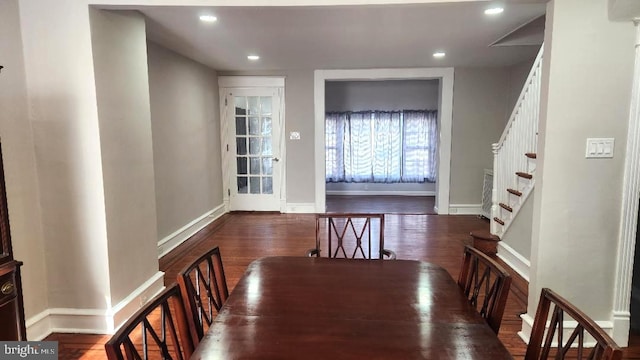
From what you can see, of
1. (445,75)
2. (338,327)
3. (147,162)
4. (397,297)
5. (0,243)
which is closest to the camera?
(338,327)

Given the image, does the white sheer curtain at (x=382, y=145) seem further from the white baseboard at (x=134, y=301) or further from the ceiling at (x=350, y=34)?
the white baseboard at (x=134, y=301)

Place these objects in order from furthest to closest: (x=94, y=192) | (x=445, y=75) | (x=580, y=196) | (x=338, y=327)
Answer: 1. (x=445, y=75)
2. (x=94, y=192)
3. (x=580, y=196)
4. (x=338, y=327)

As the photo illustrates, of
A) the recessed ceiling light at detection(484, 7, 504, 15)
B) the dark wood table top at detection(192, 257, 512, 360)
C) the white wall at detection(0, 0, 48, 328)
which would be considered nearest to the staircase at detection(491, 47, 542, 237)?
the recessed ceiling light at detection(484, 7, 504, 15)

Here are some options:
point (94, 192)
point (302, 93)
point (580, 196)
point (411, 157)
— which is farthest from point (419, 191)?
point (94, 192)

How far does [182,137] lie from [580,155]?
157 inches

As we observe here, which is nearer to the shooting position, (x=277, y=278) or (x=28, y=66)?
(x=277, y=278)

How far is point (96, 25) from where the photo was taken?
2.33 meters

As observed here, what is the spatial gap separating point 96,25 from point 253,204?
411 cm

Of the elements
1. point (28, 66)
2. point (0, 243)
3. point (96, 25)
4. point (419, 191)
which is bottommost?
point (419, 191)

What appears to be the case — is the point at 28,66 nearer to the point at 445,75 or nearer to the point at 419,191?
the point at 445,75

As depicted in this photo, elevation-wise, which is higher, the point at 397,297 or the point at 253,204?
the point at 397,297

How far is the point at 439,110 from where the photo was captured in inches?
232

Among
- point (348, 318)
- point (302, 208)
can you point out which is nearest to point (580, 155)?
point (348, 318)

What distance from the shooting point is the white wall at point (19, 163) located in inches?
85.0
